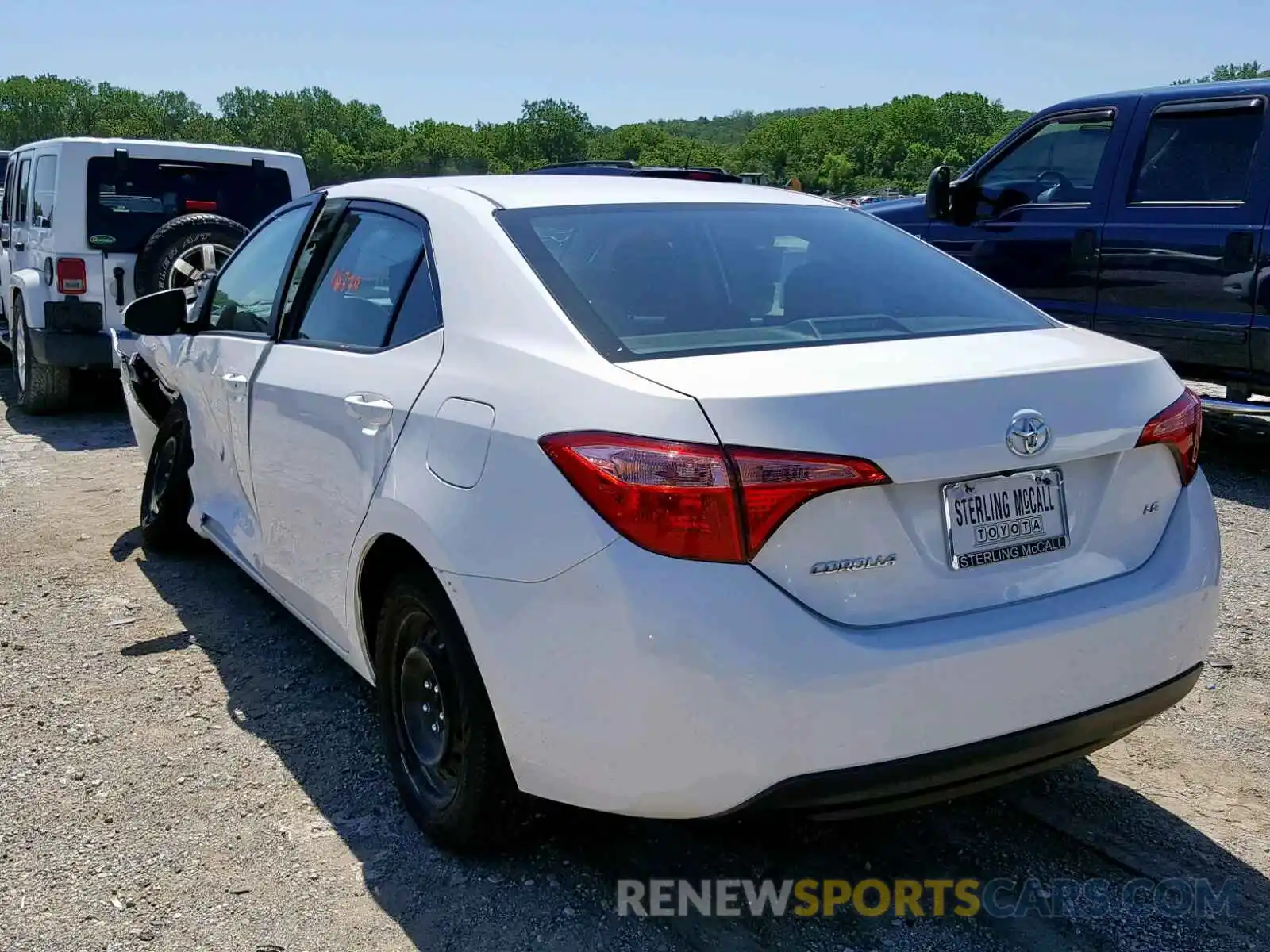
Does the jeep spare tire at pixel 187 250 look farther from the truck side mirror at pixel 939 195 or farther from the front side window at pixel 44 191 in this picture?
the truck side mirror at pixel 939 195

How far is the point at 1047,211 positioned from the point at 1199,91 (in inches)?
41.6

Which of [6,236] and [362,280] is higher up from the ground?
[6,236]

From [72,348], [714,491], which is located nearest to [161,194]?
[72,348]

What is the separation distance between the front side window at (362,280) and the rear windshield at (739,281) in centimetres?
40

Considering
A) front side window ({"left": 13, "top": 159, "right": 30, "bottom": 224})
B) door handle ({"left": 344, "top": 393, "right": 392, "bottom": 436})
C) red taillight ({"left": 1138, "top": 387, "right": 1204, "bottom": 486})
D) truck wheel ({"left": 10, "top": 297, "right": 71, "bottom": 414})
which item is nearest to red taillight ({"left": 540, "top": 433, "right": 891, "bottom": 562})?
red taillight ({"left": 1138, "top": 387, "right": 1204, "bottom": 486})

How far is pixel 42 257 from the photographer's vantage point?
883 centimetres

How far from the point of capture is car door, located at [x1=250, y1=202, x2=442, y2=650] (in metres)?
3.07

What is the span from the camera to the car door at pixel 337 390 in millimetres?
3074

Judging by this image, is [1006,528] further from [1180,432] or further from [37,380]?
[37,380]

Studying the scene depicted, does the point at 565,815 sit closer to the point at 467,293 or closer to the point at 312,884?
the point at 312,884

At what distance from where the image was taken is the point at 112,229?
8.63 metres

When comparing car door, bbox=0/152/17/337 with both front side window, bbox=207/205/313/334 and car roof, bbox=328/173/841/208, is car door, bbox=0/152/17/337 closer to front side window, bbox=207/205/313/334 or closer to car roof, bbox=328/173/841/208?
front side window, bbox=207/205/313/334

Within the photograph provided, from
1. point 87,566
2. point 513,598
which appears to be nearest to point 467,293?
point 513,598

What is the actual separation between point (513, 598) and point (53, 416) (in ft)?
26.5
